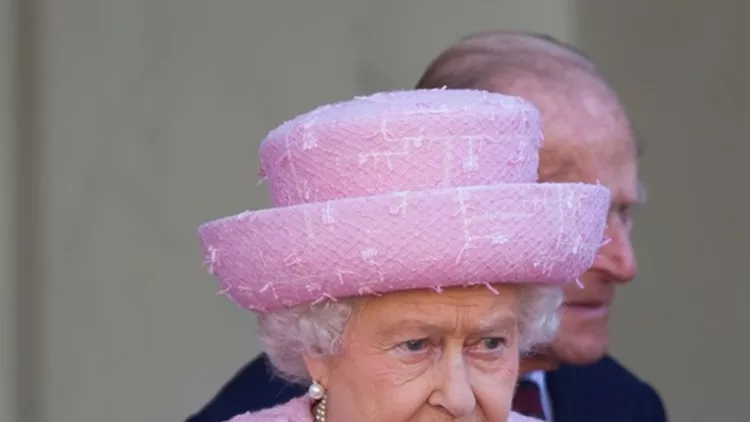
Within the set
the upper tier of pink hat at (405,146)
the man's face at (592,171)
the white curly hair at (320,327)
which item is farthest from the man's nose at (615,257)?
the upper tier of pink hat at (405,146)

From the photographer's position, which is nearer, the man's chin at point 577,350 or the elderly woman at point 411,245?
the elderly woman at point 411,245

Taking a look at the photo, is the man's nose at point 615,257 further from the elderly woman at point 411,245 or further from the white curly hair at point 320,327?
the elderly woman at point 411,245

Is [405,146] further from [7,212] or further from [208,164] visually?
[208,164]

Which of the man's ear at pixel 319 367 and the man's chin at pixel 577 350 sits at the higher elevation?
the man's ear at pixel 319 367

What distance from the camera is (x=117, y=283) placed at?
4180mm

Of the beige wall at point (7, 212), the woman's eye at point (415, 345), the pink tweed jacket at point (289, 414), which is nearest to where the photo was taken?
the woman's eye at point (415, 345)

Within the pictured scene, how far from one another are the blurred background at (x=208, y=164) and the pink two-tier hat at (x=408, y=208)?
75.3 inches

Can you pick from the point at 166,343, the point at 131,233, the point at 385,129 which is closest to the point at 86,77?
the point at 131,233

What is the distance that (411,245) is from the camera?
213 centimetres

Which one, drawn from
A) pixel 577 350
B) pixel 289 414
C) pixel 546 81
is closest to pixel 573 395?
pixel 577 350

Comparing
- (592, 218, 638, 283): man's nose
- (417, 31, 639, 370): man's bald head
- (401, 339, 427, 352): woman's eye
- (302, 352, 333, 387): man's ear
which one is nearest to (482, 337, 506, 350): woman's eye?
(401, 339, 427, 352): woman's eye

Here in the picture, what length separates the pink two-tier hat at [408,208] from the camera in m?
2.14

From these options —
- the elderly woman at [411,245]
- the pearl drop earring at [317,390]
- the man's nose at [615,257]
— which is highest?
the elderly woman at [411,245]

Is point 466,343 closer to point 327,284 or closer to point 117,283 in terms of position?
point 327,284
